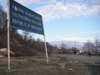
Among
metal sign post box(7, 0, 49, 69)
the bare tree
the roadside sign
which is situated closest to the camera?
metal sign post box(7, 0, 49, 69)

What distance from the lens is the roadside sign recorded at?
7.17m

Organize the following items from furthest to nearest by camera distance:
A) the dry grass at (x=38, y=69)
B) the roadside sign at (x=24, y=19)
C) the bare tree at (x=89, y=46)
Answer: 1. the bare tree at (x=89, y=46)
2. the roadside sign at (x=24, y=19)
3. the dry grass at (x=38, y=69)

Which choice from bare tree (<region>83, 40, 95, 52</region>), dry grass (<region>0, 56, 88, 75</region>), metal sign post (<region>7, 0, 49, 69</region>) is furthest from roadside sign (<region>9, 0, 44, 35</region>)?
bare tree (<region>83, 40, 95, 52</region>)

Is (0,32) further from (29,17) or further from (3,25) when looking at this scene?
(29,17)

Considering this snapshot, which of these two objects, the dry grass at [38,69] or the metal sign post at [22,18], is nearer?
the dry grass at [38,69]

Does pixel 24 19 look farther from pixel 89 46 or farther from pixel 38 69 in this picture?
pixel 89 46

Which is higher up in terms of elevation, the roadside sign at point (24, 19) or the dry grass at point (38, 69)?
the roadside sign at point (24, 19)

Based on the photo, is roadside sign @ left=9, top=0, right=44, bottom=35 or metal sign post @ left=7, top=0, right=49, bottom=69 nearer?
metal sign post @ left=7, top=0, right=49, bottom=69

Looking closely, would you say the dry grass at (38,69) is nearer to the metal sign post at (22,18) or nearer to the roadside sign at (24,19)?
the metal sign post at (22,18)

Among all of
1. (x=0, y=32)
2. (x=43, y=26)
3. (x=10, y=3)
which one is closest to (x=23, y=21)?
(x=10, y=3)

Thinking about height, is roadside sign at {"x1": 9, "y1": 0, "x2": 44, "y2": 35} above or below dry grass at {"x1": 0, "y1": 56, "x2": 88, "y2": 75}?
above

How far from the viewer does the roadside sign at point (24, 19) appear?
7.17 m

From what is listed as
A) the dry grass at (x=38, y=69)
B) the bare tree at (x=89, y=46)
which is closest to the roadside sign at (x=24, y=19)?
the dry grass at (x=38, y=69)

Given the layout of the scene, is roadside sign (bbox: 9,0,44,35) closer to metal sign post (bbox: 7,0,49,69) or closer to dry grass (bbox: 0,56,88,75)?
metal sign post (bbox: 7,0,49,69)
